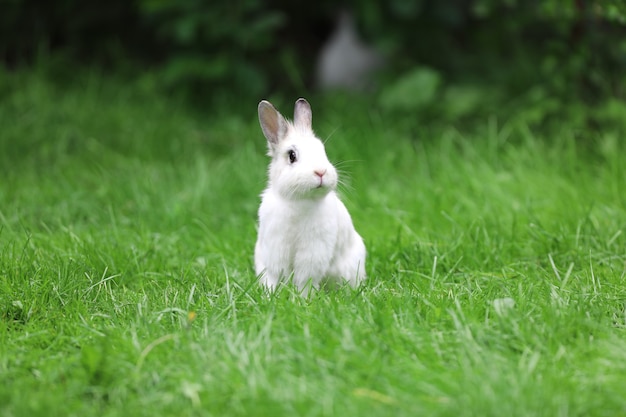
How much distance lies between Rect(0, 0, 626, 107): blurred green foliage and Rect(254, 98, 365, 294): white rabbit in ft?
9.72

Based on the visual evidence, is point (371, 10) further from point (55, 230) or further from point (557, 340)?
point (557, 340)

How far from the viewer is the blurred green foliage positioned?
20.6 feet

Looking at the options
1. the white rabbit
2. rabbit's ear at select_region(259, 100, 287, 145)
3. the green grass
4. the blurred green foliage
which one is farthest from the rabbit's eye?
the blurred green foliage

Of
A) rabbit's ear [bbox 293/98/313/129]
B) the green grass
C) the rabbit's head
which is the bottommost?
the green grass

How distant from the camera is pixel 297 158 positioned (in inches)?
139

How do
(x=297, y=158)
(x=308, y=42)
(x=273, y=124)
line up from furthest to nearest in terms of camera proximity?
1. (x=308, y=42)
2. (x=273, y=124)
3. (x=297, y=158)

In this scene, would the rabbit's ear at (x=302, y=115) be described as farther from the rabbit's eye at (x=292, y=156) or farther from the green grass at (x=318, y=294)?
the green grass at (x=318, y=294)

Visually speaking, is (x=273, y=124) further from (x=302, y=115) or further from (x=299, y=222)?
(x=299, y=222)

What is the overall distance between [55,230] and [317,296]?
82.2 inches

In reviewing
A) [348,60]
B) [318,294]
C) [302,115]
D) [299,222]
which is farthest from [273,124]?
[348,60]

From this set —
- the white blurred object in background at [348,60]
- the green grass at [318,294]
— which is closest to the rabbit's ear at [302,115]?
the green grass at [318,294]

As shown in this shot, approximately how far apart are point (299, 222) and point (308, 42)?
17.1ft

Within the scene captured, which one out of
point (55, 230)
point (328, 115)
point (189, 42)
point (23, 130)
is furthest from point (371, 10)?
point (55, 230)

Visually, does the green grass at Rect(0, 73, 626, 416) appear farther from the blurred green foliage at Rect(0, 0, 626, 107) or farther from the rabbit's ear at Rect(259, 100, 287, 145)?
the rabbit's ear at Rect(259, 100, 287, 145)
